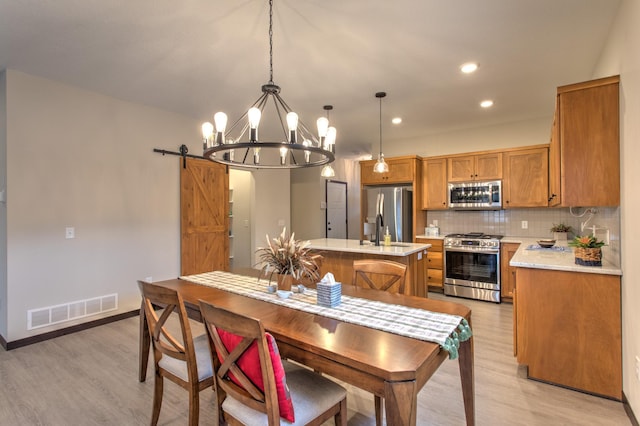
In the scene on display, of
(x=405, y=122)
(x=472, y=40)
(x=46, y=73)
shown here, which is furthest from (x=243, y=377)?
(x=405, y=122)

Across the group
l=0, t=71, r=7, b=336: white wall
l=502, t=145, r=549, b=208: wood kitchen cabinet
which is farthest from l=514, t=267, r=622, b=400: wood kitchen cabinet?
l=0, t=71, r=7, b=336: white wall

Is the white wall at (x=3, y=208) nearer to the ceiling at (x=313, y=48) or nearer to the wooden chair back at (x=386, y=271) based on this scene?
the ceiling at (x=313, y=48)

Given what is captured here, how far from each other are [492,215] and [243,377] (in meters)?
4.93

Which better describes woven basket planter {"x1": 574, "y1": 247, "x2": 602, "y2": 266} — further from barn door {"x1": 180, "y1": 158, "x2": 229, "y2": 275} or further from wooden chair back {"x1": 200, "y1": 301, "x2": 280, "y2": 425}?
A: barn door {"x1": 180, "y1": 158, "x2": 229, "y2": 275}

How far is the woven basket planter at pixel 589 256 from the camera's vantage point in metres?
2.30

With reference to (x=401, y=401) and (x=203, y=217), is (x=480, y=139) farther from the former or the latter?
(x=401, y=401)

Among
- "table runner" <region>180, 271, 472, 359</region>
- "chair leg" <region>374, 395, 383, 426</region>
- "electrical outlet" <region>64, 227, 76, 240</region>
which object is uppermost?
"electrical outlet" <region>64, 227, 76, 240</region>

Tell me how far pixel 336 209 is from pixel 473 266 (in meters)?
3.66

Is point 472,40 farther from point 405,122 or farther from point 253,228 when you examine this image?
point 253,228

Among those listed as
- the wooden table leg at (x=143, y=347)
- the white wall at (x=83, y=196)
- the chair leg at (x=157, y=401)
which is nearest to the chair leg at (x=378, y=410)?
the chair leg at (x=157, y=401)

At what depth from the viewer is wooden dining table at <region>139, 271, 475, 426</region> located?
1160 mm

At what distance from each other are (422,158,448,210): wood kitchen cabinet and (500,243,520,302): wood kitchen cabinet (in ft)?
3.61

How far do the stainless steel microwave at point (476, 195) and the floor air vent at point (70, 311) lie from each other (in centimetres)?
486

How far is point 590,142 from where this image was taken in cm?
227
